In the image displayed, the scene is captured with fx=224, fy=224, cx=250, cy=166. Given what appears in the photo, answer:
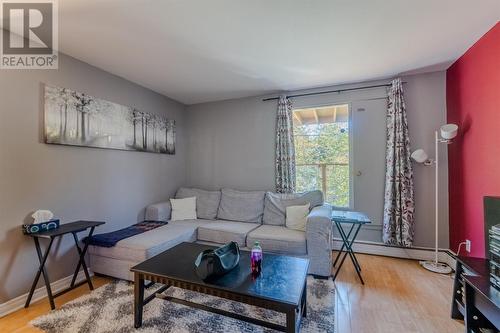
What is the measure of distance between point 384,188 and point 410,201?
34 centimetres

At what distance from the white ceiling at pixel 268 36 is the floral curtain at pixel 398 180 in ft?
1.61

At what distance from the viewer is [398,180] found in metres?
2.97

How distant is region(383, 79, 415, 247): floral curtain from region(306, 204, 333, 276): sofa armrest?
1.12 metres

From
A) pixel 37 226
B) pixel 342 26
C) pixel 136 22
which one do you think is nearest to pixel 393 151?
pixel 342 26

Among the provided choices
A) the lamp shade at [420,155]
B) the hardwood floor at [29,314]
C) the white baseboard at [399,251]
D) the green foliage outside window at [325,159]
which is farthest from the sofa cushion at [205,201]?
the lamp shade at [420,155]

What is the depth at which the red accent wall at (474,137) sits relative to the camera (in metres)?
2.06

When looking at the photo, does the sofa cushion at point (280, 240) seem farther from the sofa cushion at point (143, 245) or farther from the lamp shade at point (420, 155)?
the lamp shade at point (420, 155)

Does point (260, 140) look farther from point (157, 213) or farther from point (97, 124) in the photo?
point (97, 124)

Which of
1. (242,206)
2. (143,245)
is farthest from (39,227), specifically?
(242,206)

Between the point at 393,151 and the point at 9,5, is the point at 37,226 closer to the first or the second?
the point at 9,5

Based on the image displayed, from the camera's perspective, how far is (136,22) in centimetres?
189

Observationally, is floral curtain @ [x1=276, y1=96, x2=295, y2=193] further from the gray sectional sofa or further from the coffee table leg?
the coffee table leg

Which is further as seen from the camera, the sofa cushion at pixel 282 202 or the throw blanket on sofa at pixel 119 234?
the sofa cushion at pixel 282 202

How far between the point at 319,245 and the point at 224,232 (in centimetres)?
118
